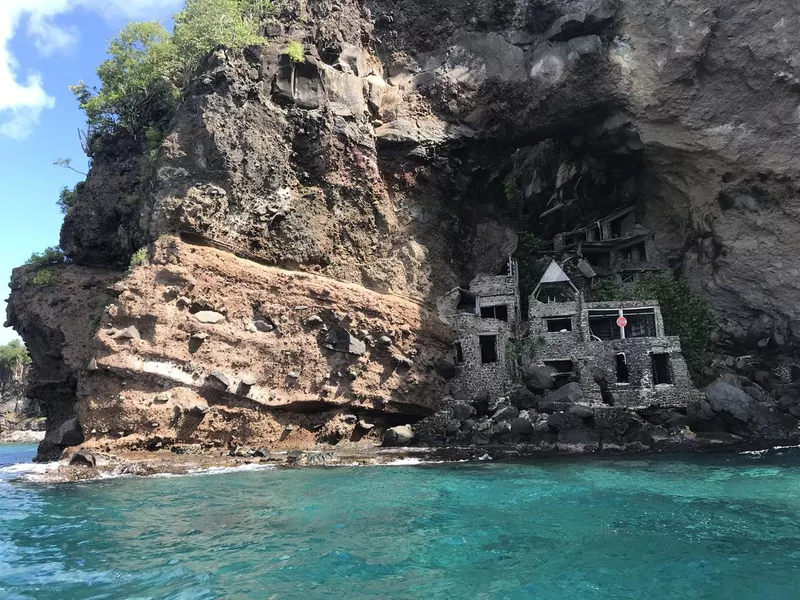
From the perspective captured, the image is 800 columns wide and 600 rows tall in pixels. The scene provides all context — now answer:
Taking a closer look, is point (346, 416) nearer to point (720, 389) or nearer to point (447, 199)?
point (447, 199)

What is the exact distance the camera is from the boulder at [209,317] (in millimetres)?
22812

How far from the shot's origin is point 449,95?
30969mm

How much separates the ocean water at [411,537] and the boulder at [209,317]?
7.51 meters

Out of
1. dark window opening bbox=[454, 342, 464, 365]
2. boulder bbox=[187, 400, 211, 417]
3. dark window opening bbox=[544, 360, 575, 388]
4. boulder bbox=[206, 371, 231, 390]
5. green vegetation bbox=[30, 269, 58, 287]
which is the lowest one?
boulder bbox=[187, 400, 211, 417]

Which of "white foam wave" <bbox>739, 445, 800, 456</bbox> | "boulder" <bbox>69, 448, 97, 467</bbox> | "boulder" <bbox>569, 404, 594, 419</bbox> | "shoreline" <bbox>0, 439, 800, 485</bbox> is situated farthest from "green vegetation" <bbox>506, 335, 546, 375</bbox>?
"boulder" <bbox>69, 448, 97, 467</bbox>

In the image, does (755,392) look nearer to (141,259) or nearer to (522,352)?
(522,352)

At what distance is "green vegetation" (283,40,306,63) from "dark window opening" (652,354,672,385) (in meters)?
22.3

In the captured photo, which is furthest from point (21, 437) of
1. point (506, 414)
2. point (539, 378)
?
point (539, 378)

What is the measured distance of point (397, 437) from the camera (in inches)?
940

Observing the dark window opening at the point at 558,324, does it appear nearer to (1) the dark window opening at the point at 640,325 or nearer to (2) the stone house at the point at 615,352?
(2) the stone house at the point at 615,352

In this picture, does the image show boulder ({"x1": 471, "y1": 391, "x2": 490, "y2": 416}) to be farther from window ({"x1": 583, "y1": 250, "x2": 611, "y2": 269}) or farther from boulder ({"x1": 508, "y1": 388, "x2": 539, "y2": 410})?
window ({"x1": 583, "y1": 250, "x2": 611, "y2": 269})

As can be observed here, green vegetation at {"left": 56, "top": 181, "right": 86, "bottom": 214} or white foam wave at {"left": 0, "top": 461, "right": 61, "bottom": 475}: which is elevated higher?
green vegetation at {"left": 56, "top": 181, "right": 86, "bottom": 214}

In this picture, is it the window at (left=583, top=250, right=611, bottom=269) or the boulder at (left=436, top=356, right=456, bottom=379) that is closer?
the boulder at (left=436, top=356, right=456, bottom=379)

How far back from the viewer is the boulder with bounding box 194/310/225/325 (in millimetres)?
22812
